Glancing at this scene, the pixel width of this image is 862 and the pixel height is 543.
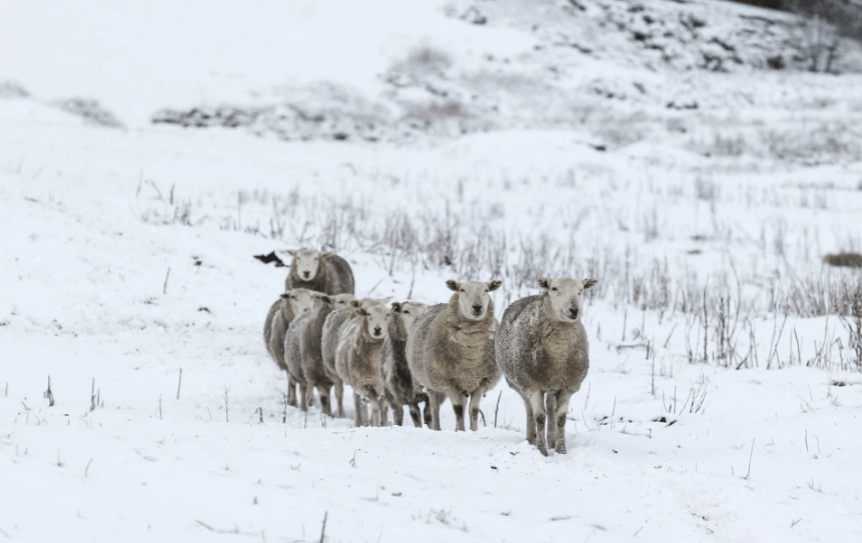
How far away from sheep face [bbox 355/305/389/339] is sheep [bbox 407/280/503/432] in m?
0.65

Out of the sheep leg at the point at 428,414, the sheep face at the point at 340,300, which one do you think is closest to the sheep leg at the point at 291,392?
the sheep face at the point at 340,300

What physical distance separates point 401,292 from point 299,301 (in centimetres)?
235

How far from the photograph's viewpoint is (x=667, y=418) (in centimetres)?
593

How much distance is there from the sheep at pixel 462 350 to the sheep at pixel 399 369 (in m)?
0.50

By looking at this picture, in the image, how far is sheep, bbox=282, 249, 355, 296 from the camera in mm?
9172

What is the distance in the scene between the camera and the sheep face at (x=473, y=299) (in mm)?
5660

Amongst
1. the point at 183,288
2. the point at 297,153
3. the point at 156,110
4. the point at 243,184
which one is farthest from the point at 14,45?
the point at 183,288

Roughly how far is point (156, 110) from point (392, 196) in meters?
13.1

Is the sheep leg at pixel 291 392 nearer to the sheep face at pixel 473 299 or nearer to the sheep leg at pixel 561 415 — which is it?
the sheep face at pixel 473 299

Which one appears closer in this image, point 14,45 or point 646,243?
point 646,243

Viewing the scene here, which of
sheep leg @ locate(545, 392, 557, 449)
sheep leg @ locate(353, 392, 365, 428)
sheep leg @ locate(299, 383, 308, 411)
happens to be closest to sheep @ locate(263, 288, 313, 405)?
sheep leg @ locate(299, 383, 308, 411)

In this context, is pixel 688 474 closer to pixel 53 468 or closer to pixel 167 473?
pixel 167 473

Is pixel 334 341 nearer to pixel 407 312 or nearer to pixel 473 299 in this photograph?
pixel 407 312

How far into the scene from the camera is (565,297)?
188 inches
